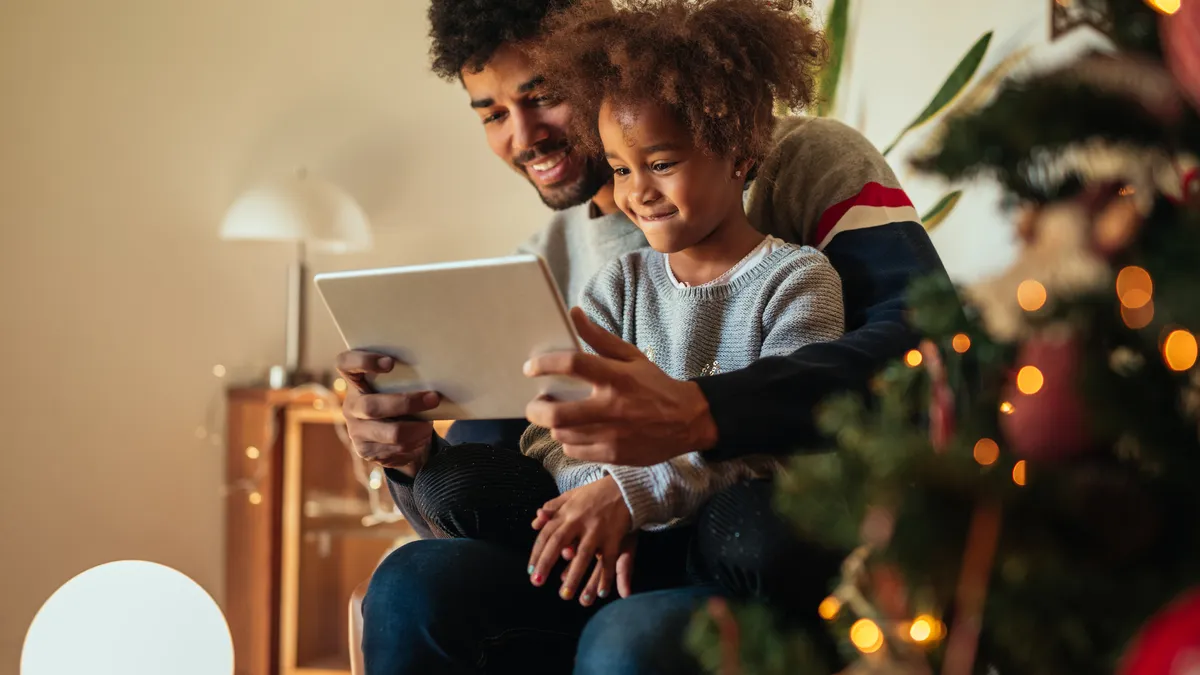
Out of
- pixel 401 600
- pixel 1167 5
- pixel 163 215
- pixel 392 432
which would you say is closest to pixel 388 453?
pixel 392 432

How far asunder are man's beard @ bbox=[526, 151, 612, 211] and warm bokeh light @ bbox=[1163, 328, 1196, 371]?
3.27 ft

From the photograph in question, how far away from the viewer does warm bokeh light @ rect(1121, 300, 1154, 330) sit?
1.71 ft

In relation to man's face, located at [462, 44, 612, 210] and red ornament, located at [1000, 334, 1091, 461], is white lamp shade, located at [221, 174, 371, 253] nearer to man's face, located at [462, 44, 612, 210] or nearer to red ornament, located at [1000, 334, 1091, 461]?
man's face, located at [462, 44, 612, 210]

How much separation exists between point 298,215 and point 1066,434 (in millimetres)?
2289

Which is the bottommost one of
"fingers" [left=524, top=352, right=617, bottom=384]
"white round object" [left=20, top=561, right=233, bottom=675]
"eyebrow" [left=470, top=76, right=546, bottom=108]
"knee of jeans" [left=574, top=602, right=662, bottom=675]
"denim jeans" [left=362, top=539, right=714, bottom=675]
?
"white round object" [left=20, top=561, right=233, bottom=675]

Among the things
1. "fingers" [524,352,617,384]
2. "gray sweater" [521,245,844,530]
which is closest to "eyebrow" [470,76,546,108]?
"gray sweater" [521,245,844,530]

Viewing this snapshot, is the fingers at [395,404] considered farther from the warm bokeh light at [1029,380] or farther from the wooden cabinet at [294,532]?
the wooden cabinet at [294,532]

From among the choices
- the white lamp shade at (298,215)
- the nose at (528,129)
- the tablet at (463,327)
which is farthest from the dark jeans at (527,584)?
the white lamp shade at (298,215)

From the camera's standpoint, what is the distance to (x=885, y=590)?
575mm

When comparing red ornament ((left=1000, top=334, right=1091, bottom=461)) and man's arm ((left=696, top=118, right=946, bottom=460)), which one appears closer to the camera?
red ornament ((left=1000, top=334, right=1091, bottom=461))

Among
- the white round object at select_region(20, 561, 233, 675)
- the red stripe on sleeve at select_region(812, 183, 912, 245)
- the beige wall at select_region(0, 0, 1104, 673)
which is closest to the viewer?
the red stripe on sleeve at select_region(812, 183, 912, 245)

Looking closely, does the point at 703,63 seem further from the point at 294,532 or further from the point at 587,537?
the point at 294,532

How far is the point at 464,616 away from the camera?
104 cm

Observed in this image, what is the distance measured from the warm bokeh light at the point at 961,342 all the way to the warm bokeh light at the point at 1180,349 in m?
0.12
